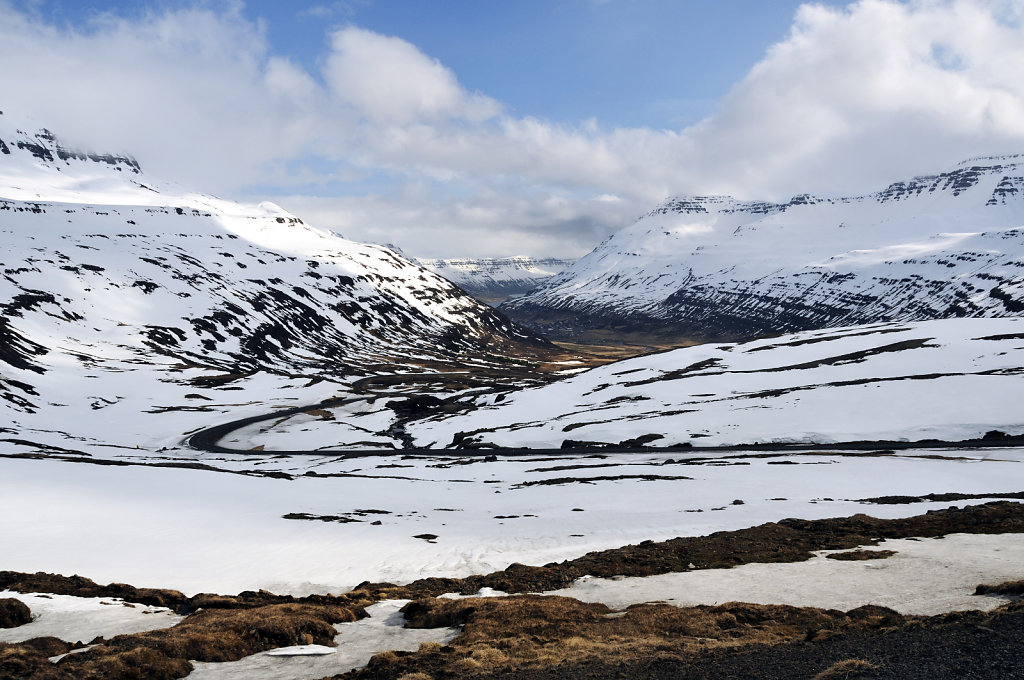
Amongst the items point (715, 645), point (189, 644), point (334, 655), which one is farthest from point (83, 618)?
point (715, 645)

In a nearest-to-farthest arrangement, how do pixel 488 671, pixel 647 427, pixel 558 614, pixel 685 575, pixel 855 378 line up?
pixel 488 671 < pixel 558 614 < pixel 685 575 < pixel 647 427 < pixel 855 378

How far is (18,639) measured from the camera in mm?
19891

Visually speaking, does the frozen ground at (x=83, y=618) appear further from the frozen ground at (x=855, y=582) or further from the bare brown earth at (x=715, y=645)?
the frozen ground at (x=855, y=582)

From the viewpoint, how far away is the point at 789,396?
99438 mm

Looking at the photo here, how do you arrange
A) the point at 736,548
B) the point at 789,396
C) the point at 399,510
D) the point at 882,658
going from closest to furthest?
1. the point at 882,658
2. the point at 736,548
3. the point at 399,510
4. the point at 789,396

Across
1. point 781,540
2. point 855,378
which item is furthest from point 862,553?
point 855,378

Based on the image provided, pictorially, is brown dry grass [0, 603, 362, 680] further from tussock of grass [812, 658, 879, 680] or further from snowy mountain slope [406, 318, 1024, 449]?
snowy mountain slope [406, 318, 1024, 449]

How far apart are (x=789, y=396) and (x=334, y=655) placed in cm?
9585

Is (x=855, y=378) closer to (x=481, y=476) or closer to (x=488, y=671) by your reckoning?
(x=481, y=476)

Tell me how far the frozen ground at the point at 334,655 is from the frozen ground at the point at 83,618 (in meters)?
5.90

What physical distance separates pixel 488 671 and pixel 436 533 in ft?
88.7

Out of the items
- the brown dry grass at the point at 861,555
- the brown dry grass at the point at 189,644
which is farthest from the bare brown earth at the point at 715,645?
the brown dry grass at the point at 861,555

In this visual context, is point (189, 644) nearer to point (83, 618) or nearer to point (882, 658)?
point (83, 618)

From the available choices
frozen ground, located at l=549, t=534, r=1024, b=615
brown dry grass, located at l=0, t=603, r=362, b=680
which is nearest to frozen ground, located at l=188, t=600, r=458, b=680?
brown dry grass, located at l=0, t=603, r=362, b=680
